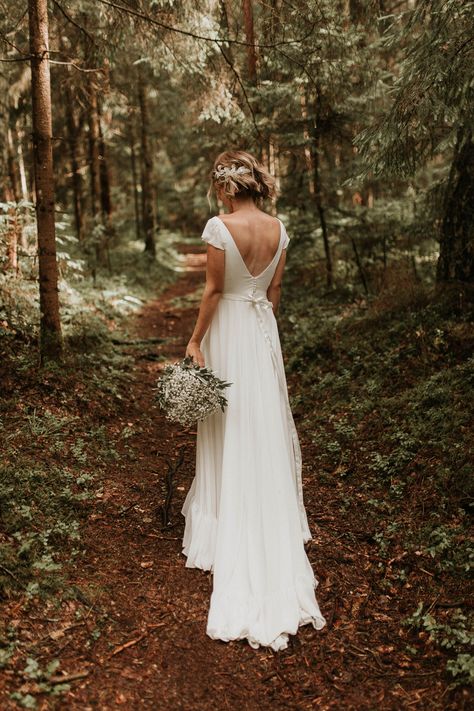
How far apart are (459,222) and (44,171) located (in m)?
5.74

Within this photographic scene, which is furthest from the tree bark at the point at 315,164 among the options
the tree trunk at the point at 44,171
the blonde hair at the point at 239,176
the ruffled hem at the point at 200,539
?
the ruffled hem at the point at 200,539

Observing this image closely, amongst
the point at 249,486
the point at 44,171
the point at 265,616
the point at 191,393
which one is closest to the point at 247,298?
the point at 191,393

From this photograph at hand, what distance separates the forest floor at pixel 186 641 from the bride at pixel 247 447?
0.18 metres

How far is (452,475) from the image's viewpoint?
505cm

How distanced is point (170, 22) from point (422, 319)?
5433 mm

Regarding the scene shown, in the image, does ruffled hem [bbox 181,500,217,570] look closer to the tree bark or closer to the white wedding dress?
the white wedding dress

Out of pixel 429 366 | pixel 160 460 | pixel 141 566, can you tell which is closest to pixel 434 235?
pixel 429 366

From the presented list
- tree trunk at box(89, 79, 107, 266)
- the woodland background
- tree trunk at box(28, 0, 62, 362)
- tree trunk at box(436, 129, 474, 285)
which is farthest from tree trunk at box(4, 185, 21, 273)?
tree trunk at box(436, 129, 474, 285)

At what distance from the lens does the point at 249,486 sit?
13.8ft

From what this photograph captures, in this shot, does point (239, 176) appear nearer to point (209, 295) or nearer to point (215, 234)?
point (215, 234)

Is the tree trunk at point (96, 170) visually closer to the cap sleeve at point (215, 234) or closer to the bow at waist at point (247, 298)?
the bow at waist at point (247, 298)

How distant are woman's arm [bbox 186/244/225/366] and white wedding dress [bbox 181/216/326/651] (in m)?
0.06

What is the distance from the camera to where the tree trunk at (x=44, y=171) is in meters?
6.54

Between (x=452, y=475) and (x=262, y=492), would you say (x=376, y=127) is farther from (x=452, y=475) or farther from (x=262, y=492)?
(x=262, y=492)
